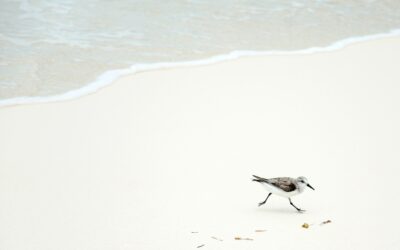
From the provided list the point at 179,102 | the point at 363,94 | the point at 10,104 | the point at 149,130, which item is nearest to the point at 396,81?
the point at 363,94

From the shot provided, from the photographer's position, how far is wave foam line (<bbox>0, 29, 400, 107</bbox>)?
768 centimetres

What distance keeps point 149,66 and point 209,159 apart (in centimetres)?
282

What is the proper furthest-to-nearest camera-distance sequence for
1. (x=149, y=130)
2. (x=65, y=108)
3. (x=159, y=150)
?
1. (x=65, y=108)
2. (x=149, y=130)
3. (x=159, y=150)

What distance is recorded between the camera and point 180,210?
5.28 metres

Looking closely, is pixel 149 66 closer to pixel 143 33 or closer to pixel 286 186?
pixel 143 33

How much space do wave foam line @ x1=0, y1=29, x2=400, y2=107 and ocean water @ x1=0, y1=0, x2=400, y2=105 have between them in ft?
0.05

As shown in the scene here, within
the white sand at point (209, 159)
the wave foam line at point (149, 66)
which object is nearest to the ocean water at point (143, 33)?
the wave foam line at point (149, 66)

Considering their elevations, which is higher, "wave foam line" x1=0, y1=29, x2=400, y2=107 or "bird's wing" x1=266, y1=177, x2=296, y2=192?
"wave foam line" x1=0, y1=29, x2=400, y2=107

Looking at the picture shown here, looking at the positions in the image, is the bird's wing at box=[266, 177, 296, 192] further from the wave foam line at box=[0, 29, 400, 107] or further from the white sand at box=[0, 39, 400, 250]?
the wave foam line at box=[0, 29, 400, 107]

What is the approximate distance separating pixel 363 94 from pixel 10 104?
143 inches

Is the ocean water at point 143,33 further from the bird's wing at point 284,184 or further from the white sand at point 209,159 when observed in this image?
the bird's wing at point 284,184

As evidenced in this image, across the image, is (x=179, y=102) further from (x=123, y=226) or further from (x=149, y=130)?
(x=123, y=226)

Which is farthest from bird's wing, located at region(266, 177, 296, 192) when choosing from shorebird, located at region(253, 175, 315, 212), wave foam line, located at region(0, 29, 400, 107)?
wave foam line, located at region(0, 29, 400, 107)

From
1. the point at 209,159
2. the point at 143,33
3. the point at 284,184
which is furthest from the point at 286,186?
the point at 143,33
